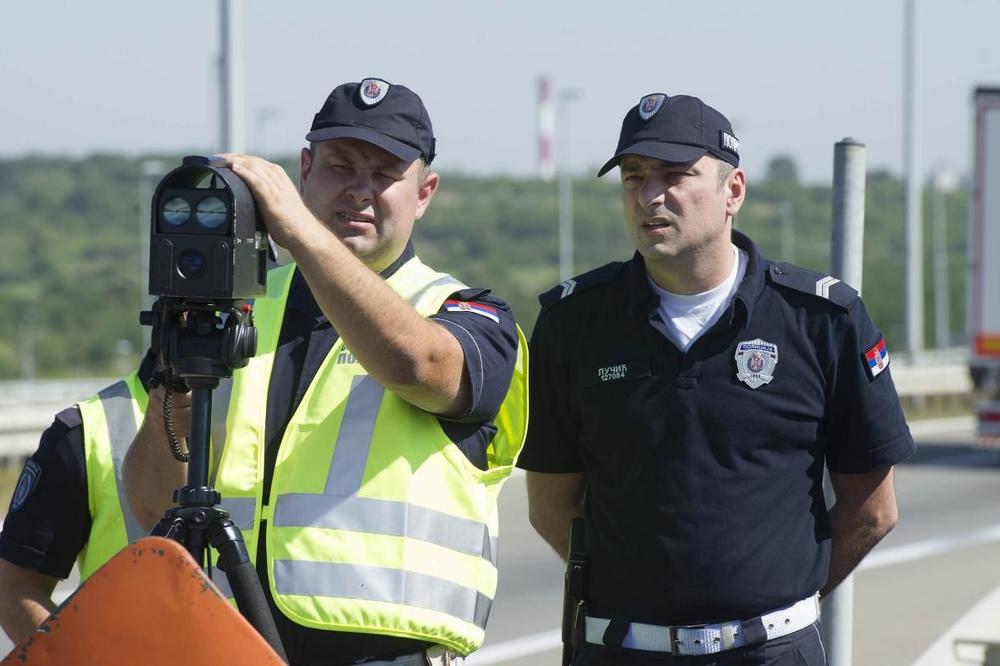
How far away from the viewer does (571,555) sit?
3.78 meters

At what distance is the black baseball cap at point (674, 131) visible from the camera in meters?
3.63

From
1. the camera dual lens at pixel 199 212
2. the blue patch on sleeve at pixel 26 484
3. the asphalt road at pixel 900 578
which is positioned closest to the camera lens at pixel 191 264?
the camera dual lens at pixel 199 212

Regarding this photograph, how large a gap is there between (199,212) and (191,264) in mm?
86

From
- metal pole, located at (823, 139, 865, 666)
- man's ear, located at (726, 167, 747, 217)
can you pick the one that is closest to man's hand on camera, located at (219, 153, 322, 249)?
man's ear, located at (726, 167, 747, 217)

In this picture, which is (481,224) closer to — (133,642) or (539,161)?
(539,161)

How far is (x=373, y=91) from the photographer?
3.31 metres

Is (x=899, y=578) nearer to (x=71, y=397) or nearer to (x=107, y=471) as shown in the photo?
(x=107, y=471)

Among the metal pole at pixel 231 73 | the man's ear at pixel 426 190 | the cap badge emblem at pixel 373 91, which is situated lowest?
the man's ear at pixel 426 190

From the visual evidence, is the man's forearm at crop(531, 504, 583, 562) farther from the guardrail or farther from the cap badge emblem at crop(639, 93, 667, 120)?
the guardrail

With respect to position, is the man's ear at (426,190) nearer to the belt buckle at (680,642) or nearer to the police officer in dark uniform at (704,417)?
the police officer in dark uniform at (704,417)

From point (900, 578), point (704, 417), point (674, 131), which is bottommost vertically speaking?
point (900, 578)

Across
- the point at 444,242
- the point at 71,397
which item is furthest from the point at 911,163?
the point at 444,242

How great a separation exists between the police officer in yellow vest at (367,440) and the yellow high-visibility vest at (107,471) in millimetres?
160

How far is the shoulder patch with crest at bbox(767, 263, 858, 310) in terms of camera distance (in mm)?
3699
